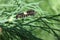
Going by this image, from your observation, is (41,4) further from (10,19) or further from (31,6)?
(10,19)

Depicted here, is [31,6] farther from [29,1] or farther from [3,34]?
[3,34]

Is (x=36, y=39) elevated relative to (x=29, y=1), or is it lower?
lower

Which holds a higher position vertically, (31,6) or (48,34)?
(31,6)

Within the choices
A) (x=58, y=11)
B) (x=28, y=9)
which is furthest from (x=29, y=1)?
(x=58, y=11)

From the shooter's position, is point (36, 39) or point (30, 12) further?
point (30, 12)

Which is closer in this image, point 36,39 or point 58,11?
point 36,39

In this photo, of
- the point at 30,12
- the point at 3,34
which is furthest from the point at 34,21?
the point at 3,34
